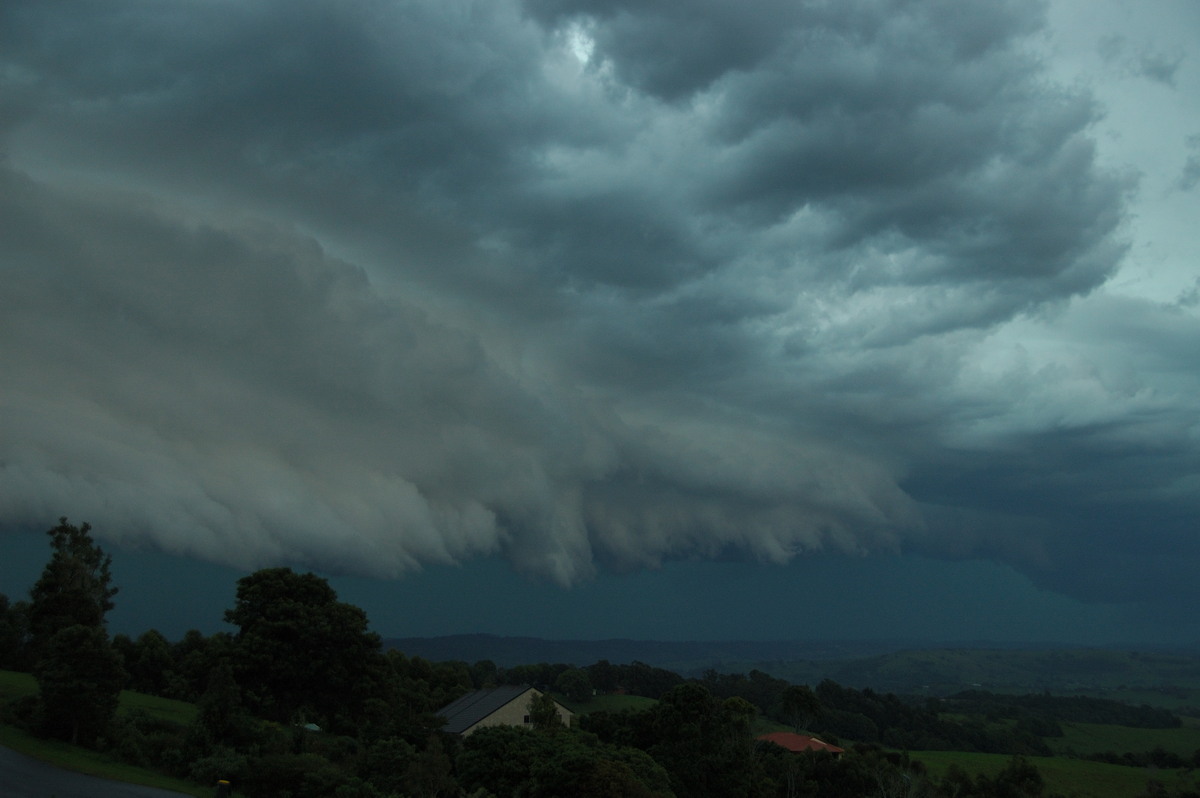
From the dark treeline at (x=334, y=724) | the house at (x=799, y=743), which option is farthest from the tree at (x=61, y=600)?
the house at (x=799, y=743)

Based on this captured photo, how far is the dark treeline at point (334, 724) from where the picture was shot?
38781 mm

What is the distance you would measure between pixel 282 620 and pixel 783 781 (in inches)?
1868

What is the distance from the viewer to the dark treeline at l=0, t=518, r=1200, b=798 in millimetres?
38781

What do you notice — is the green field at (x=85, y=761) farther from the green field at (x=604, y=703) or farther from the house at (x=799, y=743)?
the green field at (x=604, y=703)

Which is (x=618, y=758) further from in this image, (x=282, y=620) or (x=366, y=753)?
(x=282, y=620)

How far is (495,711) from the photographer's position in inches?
3078

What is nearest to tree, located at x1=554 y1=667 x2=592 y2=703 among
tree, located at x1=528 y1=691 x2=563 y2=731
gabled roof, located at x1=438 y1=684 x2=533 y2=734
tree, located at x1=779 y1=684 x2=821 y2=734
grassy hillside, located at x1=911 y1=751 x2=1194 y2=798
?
grassy hillside, located at x1=911 y1=751 x2=1194 y2=798

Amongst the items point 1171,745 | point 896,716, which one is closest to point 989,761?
point 896,716

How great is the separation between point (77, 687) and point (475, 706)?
164ft

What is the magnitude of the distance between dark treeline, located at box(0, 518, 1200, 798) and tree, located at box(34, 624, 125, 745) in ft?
0.22

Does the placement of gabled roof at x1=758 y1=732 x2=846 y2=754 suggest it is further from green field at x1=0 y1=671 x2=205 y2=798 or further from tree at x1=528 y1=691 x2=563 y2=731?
green field at x1=0 y1=671 x2=205 y2=798

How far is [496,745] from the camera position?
138 feet

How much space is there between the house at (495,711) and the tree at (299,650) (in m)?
13.0

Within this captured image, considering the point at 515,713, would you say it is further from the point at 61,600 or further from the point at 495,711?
the point at 61,600
